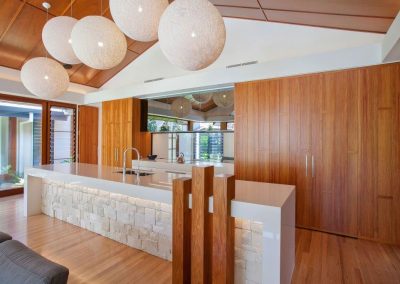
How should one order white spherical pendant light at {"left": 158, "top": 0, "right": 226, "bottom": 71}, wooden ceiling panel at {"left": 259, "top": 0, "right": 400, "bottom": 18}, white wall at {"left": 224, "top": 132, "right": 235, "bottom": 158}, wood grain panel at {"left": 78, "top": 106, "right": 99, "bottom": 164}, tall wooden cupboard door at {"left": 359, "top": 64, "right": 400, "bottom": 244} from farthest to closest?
wood grain panel at {"left": 78, "top": 106, "right": 99, "bottom": 164} < white wall at {"left": 224, "top": 132, "right": 235, "bottom": 158} < tall wooden cupboard door at {"left": 359, "top": 64, "right": 400, "bottom": 244} < wooden ceiling panel at {"left": 259, "top": 0, "right": 400, "bottom": 18} < white spherical pendant light at {"left": 158, "top": 0, "right": 226, "bottom": 71}

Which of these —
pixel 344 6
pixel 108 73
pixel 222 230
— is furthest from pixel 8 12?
pixel 344 6

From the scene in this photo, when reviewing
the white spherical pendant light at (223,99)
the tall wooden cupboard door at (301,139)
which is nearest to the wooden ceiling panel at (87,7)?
the white spherical pendant light at (223,99)

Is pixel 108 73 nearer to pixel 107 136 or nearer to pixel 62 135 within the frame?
pixel 107 136

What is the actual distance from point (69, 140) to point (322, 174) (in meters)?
6.40

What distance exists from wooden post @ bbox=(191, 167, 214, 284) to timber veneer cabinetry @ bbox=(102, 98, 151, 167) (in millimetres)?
4150

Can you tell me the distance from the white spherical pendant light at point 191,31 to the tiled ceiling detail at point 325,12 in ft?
6.59

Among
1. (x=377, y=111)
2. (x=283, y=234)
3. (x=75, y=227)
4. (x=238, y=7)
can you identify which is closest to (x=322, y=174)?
(x=377, y=111)

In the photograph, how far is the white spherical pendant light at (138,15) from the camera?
1826mm

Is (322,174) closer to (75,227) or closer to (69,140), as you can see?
(75,227)

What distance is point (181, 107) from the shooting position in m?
5.25

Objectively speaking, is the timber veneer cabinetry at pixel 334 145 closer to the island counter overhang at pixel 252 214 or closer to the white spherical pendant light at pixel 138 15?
the island counter overhang at pixel 252 214

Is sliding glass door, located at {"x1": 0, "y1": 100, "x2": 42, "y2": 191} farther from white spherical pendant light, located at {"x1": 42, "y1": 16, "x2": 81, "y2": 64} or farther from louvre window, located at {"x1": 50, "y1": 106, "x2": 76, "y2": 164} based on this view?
white spherical pendant light, located at {"x1": 42, "y1": 16, "x2": 81, "y2": 64}

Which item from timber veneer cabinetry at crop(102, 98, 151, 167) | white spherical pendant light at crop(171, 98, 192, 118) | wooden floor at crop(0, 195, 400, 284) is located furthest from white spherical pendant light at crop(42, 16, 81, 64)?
timber veneer cabinetry at crop(102, 98, 151, 167)

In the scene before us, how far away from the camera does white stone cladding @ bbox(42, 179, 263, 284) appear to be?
195 cm
